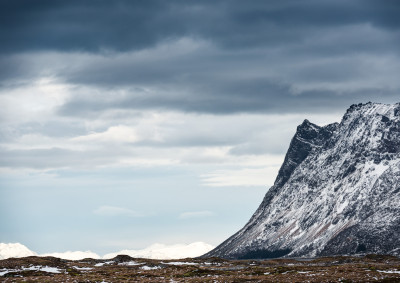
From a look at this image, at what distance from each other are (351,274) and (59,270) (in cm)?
5566

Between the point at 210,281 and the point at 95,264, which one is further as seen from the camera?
the point at 95,264

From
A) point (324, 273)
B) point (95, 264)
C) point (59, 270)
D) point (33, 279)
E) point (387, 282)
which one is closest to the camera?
point (387, 282)

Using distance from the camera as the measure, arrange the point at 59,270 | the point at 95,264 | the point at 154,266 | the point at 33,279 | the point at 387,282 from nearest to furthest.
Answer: the point at 387,282 → the point at 33,279 → the point at 59,270 → the point at 154,266 → the point at 95,264

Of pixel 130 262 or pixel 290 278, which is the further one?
pixel 130 262

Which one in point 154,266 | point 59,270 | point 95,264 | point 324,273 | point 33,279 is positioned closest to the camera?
point 33,279

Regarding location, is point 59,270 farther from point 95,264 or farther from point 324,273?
point 324,273

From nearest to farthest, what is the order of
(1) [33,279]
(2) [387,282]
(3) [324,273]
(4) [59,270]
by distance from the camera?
(2) [387,282] → (1) [33,279] → (3) [324,273] → (4) [59,270]

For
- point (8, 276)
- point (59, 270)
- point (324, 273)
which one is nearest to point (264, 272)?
point (324, 273)

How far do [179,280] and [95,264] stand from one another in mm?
56844

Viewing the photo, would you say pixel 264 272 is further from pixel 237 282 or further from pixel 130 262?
pixel 130 262

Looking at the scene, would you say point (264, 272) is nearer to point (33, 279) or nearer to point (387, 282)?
point (387, 282)

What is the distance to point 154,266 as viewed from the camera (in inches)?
5645

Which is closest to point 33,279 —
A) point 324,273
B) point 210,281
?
point 210,281

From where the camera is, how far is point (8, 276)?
10169 cm
